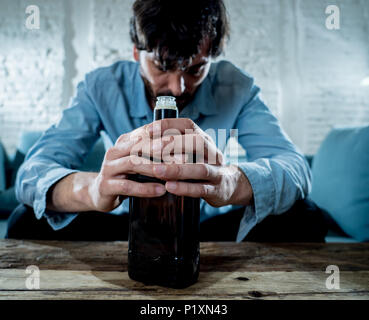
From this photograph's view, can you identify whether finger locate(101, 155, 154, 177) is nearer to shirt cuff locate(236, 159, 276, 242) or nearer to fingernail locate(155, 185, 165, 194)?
fingernail locate(155, 185, 165, 194)

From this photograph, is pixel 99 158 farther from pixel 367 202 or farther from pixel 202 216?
pixel 367 202

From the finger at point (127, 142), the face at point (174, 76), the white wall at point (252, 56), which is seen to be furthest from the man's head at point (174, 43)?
the white wall at point (252, 56)

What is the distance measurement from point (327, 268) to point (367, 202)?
0.76 meters

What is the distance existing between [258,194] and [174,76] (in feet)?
1.20

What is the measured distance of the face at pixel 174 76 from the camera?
2.56 feet

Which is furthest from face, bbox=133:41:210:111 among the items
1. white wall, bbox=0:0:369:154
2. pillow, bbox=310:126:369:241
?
white wall, bbox=0:0:369:154

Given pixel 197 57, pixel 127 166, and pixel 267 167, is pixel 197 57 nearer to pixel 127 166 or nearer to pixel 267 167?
pixel 267 167

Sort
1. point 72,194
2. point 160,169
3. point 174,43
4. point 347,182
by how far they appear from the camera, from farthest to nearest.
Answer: point 347,182 < point 174,43 < point 72,194 < point 160,169

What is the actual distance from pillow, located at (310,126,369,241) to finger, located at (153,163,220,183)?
93 centimetres

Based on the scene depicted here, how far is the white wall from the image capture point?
7.98 feet

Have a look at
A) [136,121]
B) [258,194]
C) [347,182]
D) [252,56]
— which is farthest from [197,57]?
[252,56]

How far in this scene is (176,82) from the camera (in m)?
0.78

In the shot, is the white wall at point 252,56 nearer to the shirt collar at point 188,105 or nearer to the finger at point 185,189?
the shirt collar at point 188,105

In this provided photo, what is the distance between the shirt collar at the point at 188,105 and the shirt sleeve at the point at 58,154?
0.13 metres
